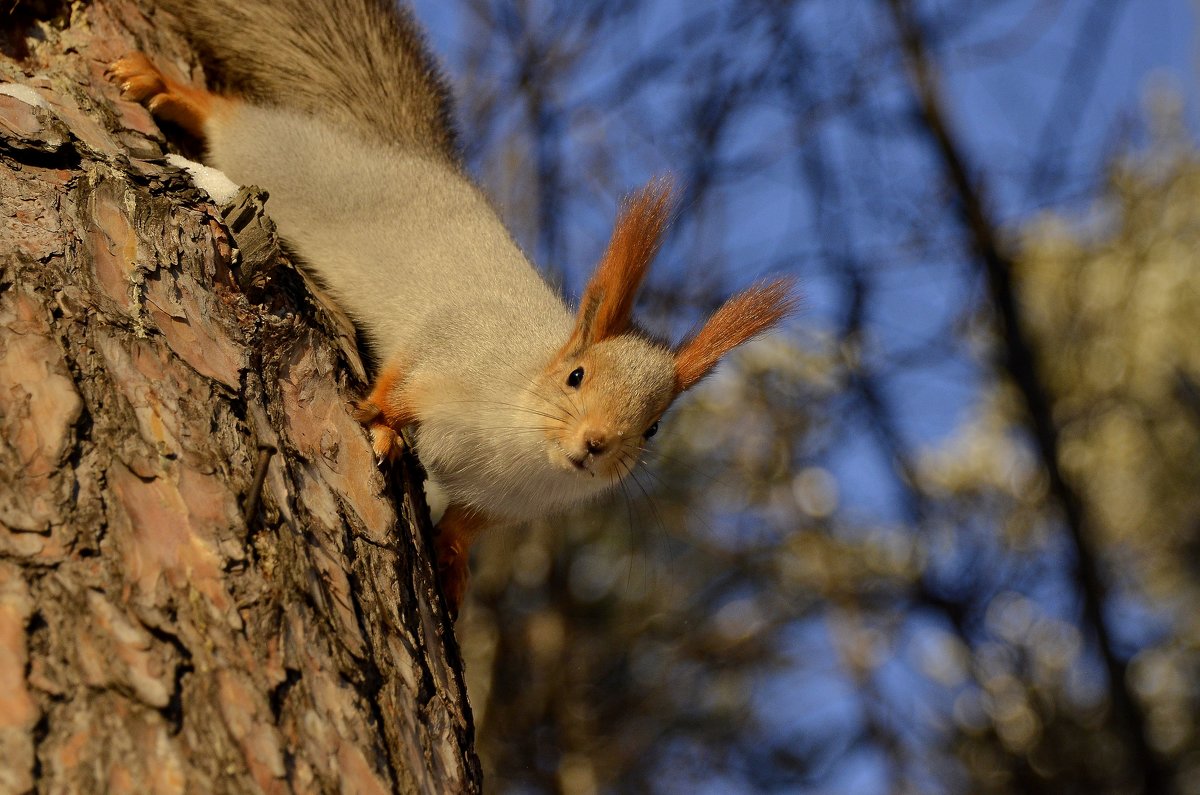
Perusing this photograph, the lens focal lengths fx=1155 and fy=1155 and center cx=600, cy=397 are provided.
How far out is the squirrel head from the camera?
299 cm

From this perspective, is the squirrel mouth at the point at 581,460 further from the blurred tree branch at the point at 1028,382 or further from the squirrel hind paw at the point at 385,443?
the blurred tree branch at the point at 1028,382

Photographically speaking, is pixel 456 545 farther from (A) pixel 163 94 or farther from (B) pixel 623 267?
(A) pixel 163 94

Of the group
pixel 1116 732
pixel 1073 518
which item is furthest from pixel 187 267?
pixel 1116 732

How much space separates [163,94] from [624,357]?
1353 millimetres

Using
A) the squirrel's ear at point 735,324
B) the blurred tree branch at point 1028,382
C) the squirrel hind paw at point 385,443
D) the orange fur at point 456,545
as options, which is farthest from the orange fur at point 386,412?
the blurred tree branch at point 1028,382

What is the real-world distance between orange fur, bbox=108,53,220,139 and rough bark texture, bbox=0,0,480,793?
0.43m

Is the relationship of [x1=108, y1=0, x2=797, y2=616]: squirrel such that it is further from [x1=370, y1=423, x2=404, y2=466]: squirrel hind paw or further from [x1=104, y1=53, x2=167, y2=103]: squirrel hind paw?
[x1=370, y1=423, x2=404, y2=466]: squirrel hind paw

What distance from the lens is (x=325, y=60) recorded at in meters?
3.53

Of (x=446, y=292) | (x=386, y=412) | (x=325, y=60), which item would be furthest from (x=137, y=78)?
(x=386, y=412)

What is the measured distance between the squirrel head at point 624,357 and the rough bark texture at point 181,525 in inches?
27.3

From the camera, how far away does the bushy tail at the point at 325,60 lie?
Result: 3398 mm

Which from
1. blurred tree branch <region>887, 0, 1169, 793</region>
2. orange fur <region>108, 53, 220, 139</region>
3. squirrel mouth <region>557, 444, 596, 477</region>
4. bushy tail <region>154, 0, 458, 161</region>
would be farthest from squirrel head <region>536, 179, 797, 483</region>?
blurred tree branch <region>887, 0, 1169, 793</region>

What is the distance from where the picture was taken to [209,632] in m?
1.58

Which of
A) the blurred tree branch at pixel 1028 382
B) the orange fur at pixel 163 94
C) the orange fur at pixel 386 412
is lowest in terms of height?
the blurred tree branch at pixel 1028 382
